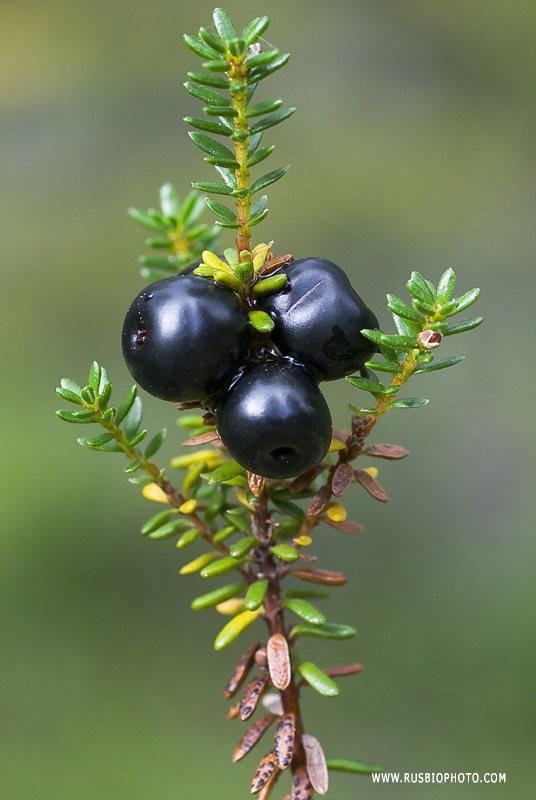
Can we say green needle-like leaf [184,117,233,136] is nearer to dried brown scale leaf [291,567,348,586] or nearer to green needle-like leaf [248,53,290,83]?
green needle-like leaf [248,53,290,83]

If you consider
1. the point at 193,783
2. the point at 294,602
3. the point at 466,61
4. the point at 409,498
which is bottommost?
the point at 193,783

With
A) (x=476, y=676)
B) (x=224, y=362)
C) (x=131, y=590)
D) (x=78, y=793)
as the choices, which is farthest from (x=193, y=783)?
(x=224, y=362)

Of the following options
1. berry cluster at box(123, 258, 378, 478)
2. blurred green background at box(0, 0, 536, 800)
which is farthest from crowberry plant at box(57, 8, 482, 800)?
blurred green background at box(0, 0, 536, 800)

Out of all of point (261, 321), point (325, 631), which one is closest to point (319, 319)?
point (261, 321)

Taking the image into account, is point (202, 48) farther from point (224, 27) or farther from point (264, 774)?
point (264, 774)

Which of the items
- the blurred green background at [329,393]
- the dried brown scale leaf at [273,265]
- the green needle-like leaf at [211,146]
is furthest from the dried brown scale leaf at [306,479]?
the blurred green background at [329,393]

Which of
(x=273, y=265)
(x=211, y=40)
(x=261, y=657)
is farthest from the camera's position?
(x=261, y=657)

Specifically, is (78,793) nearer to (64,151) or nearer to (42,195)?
(42,195)
